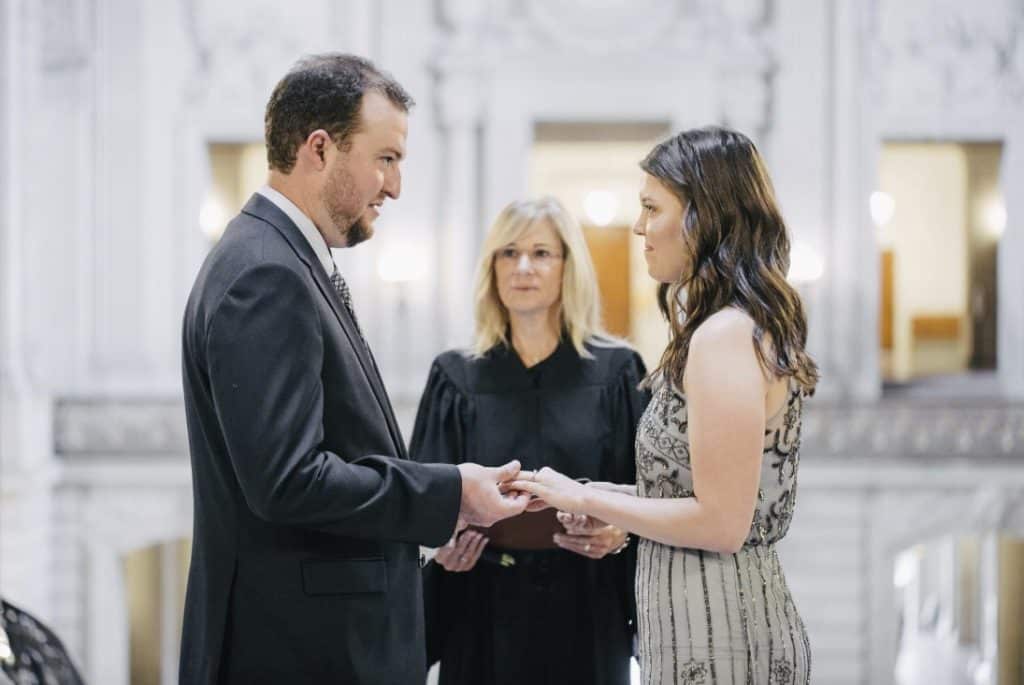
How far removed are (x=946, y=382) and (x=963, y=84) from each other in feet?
9.57

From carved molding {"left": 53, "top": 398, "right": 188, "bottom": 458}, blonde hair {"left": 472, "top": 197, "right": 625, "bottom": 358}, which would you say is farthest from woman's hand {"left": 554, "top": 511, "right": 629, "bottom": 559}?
carved molding {"left": 53, "top": 398, "right": 188, "bottom": 458}

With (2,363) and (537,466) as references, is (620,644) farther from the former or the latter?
(2,363)

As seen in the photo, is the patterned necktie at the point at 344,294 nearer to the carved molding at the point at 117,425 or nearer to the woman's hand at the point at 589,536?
the woman's hand at the point at 589,536

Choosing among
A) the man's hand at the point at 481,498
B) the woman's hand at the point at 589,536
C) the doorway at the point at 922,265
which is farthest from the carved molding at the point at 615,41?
the man's hand at the point at 481,498

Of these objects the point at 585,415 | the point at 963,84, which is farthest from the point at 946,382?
the point at 585,415

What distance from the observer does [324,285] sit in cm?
230

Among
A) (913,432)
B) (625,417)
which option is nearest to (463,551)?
(625,417)

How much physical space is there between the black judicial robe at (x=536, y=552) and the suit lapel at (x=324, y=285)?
119 centimetres

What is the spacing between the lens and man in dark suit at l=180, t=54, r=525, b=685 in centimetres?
210

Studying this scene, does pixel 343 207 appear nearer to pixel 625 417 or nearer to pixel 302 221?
pixel 302 221

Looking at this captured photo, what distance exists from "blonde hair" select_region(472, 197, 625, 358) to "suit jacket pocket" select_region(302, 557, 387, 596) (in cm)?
149

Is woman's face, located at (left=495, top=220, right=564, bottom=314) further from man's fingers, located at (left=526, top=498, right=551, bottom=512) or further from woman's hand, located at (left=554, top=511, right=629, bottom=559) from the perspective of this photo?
man's fingers, located at (left=526, top=498, right=551, bottom=512)

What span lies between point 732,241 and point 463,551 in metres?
1.42

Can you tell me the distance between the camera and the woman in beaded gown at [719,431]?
2.21 metres
